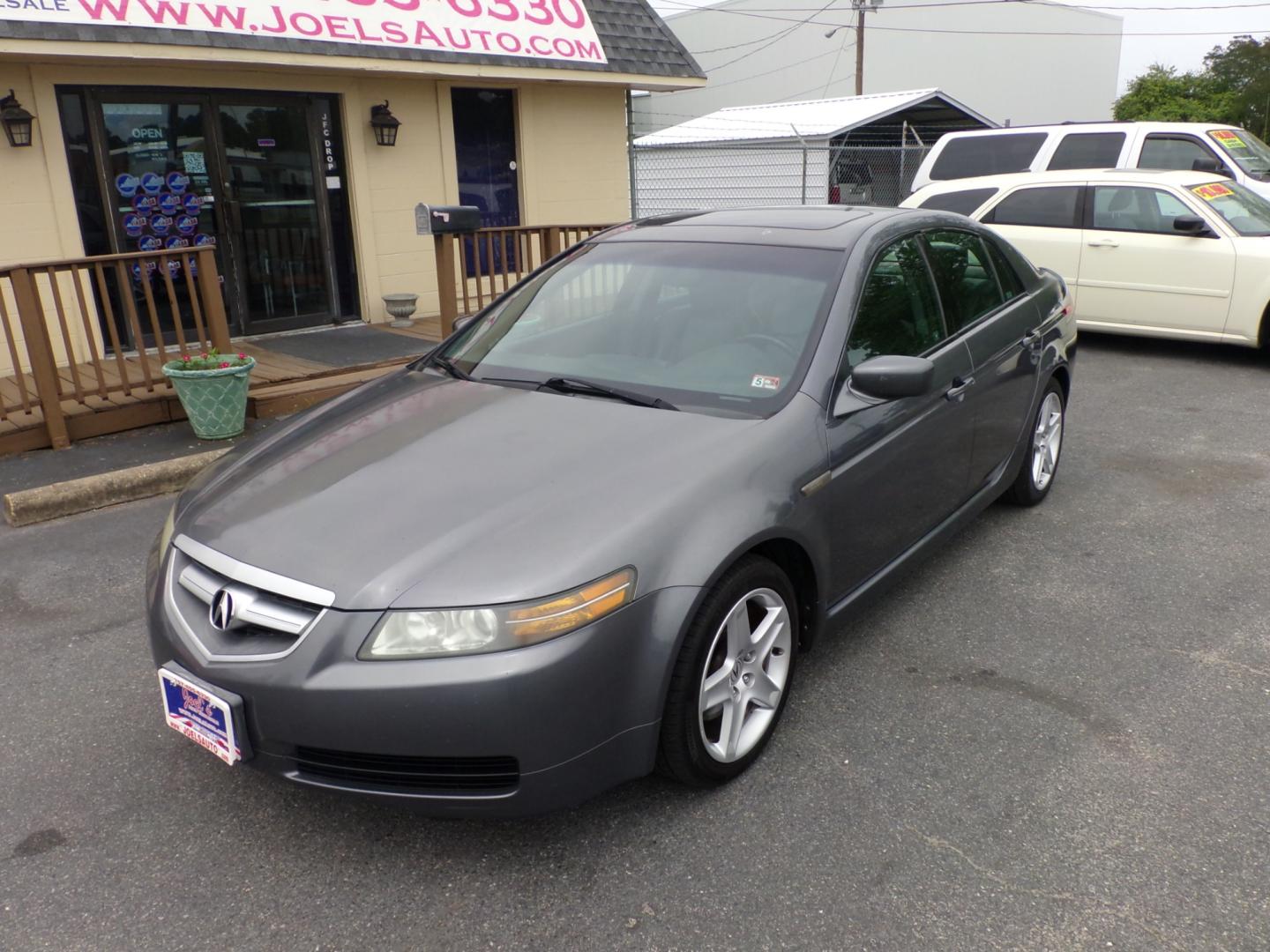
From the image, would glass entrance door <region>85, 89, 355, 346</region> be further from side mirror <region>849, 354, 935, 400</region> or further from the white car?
the white car

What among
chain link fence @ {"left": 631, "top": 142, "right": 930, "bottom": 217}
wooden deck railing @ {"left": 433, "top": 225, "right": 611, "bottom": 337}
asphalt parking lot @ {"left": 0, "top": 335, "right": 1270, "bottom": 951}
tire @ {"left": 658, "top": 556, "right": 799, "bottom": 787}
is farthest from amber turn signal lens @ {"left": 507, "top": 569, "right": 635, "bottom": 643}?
chain link fence @ {"left": 631, "top": 142, "right": 930, "bottom": 217}

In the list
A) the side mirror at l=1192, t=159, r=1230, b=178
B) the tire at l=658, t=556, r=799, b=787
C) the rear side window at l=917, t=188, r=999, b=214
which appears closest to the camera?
the tire at l=658, t=556, r=799, b=787

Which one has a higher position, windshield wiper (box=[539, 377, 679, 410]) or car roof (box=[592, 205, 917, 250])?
car roof (box=[592, 205, 917, 250])

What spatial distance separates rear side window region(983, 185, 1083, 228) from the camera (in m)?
9.12

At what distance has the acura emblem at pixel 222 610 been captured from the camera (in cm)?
250

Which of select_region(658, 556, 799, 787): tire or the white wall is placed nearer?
select_region(658, 556, 799, 787): tire

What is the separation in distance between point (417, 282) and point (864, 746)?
7.96m

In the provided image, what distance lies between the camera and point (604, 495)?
266 centimetres

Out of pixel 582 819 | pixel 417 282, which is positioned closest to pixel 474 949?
pixel 582 819

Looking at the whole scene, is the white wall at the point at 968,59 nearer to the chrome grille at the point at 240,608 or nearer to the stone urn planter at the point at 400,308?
the stone urn planter at the point at 400,308

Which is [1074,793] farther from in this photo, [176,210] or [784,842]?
[176,210]

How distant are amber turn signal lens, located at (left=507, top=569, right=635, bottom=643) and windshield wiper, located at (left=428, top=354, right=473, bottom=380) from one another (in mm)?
1444

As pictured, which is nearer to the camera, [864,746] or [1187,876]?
[1187,876]

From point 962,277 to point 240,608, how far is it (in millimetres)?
3160
